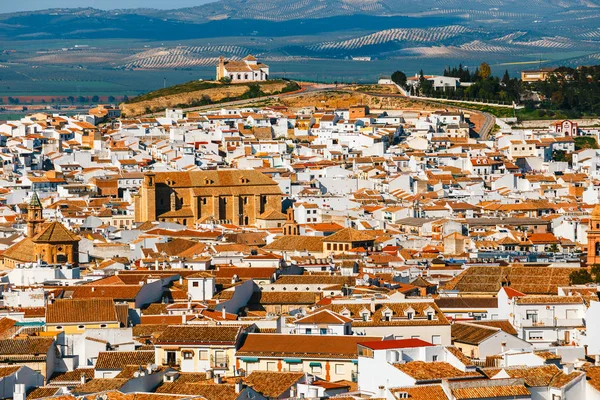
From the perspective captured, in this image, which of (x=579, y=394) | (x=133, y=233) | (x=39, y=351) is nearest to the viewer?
(x=579, y=394)

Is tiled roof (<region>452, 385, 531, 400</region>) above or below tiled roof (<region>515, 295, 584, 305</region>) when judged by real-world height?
above

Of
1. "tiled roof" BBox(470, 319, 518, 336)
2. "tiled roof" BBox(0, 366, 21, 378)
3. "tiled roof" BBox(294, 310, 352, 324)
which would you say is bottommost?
"tiled roof" BBox(470, 319, 518, 336)

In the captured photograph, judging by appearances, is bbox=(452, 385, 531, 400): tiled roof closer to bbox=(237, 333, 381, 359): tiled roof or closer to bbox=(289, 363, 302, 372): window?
bbox=(237, 333, 381, 359): tiled roof

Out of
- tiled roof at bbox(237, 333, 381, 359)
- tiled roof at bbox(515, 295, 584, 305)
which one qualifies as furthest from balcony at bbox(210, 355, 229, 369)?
tiled roof at bbox(515, 295, 584, 305)

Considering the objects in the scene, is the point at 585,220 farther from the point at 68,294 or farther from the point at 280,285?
the point at 68,294

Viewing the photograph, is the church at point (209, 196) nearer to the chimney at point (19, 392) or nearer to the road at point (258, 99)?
the chimney at point (19, 392)

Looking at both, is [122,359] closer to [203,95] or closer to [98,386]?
[98,386]

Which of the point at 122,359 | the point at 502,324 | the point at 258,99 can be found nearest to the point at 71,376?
the point at 122,359

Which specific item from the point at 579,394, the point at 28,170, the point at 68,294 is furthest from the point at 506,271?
the point at 28,170
